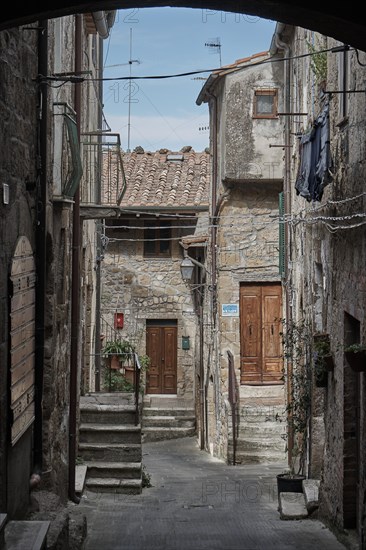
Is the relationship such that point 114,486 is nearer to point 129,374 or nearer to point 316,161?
point 316,161

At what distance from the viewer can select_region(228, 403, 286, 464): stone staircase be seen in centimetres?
1540

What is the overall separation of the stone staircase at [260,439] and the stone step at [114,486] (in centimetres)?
395

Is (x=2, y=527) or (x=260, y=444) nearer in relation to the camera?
(x=2, y=527)

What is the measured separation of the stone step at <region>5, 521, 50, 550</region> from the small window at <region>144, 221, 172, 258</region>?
17.7 meters

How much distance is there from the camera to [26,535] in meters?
5.88

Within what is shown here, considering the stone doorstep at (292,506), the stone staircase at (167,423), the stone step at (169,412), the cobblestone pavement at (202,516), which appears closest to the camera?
the cobblestone pavement at (202,516)

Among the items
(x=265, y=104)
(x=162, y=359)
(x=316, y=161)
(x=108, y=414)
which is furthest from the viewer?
(x=162, y=359)

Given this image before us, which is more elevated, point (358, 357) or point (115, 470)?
point (358, 357)

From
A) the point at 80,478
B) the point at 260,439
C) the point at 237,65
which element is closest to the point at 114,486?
the point at 80,478

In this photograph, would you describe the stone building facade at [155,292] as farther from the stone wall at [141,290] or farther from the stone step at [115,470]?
the stone step at [115,470]

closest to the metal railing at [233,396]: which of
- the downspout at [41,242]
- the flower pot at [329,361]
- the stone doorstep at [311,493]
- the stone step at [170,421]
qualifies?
the stone doorstep at [311,493]

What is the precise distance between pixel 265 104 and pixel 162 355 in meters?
9.41

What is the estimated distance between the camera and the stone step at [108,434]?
495 inches

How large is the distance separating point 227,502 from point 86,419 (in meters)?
2.60
